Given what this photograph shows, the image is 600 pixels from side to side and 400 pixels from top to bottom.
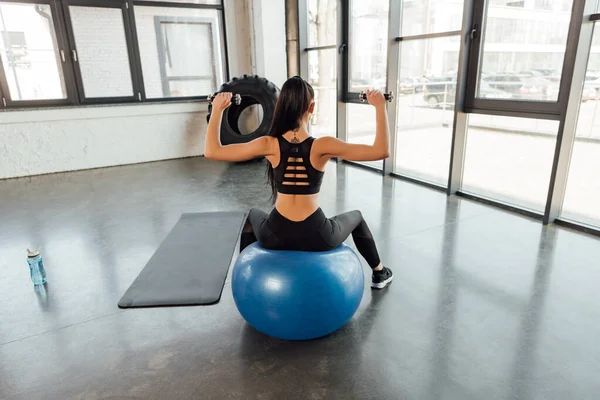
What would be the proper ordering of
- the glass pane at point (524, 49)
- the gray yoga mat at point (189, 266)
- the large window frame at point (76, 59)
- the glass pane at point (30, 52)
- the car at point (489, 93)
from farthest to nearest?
the large window frame at point (76, 59)
the glass pane at point (30, 52)
the car at point (489, 93)
the glass pane at point (524, 49)
the gray yoga mat at point (189, 266)

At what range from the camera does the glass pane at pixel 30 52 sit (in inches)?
207

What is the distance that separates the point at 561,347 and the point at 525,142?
253 cm

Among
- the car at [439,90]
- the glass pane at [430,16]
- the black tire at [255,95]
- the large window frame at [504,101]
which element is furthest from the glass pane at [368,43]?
the large window frame at [504,101]

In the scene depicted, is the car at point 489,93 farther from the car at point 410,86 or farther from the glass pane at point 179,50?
the glass pane at point 179,50

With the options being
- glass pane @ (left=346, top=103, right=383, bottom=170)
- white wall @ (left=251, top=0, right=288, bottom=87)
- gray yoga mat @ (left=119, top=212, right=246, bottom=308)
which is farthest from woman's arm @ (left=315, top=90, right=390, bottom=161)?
white wall @ (left=251, top=0, right=288, bottom=87)

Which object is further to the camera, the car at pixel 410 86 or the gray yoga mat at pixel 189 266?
the car at pixel 410 86

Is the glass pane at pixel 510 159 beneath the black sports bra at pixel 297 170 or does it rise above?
beneath

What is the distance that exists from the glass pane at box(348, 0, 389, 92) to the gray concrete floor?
92.0 inches

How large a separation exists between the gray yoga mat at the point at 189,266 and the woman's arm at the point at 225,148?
90cm

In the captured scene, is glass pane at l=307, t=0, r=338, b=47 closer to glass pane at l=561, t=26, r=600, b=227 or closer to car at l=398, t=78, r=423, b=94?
car at l=398, t=78, r=423, b=94

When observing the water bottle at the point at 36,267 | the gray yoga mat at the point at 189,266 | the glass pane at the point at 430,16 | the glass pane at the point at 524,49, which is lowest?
the gray yoga mat at the point at 189,266

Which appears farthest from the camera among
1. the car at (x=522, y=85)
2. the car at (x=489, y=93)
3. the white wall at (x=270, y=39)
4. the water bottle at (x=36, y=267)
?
the white wall at (x=270, y=39)

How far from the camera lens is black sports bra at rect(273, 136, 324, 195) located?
188 cm

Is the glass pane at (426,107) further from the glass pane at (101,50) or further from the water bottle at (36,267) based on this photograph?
the glass pane at (101,50)
